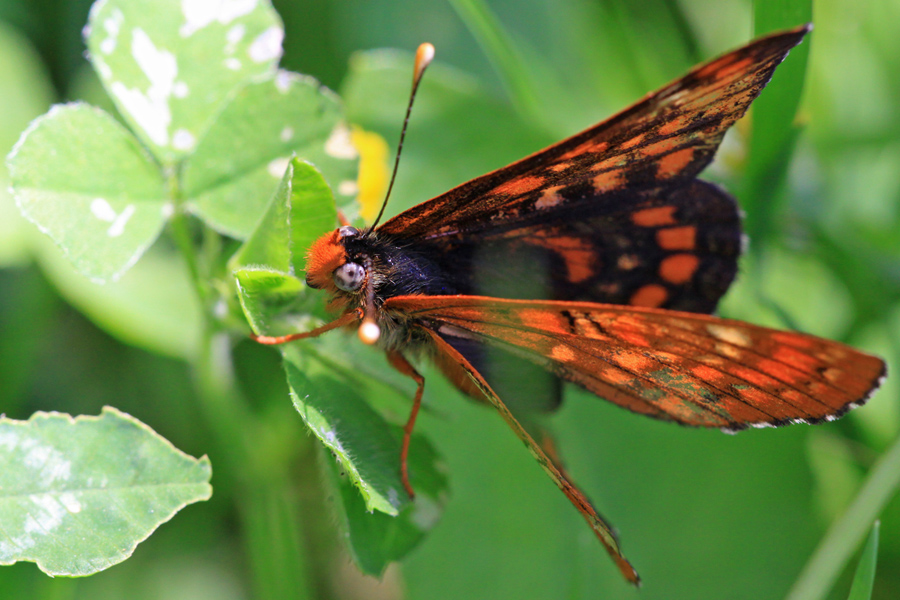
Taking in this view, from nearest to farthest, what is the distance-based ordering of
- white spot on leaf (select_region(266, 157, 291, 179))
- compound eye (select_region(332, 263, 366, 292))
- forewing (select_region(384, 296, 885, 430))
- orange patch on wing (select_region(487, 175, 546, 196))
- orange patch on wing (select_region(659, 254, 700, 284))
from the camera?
forewing (select_region(384, 296, 885, 430))
compound eye (select_region(332, 263, 366, 292))
orange patch on wing (select_region(487, 175, 546, 196))
white spot on leaf (select_region(266, 157, 291, 179))
orange patch on wing (select_region(659, 254, 700, 284))

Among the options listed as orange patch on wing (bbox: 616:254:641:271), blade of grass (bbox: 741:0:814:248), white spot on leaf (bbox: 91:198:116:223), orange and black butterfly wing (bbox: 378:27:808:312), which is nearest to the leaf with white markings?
white spot on leaf (bbox: 91:198:116:223)

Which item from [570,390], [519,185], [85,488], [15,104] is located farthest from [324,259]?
[15,104]

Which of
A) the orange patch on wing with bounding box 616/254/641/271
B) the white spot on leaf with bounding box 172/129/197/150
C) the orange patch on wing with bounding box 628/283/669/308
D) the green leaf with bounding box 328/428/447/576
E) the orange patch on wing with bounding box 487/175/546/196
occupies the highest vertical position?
the orange patch on wing with bounding box 487/175/546/196

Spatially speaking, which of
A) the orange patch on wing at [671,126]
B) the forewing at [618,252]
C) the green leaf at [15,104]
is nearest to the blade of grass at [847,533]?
the forewing at [618,252]

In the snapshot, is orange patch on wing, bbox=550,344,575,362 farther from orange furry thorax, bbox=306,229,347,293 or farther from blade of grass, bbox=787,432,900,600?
blade of grass, bbox=787,432,900,600

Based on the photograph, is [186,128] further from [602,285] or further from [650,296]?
[650,296]

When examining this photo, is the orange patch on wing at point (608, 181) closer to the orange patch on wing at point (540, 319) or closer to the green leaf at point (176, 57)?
the orange patch on wing at point (540, 319)
